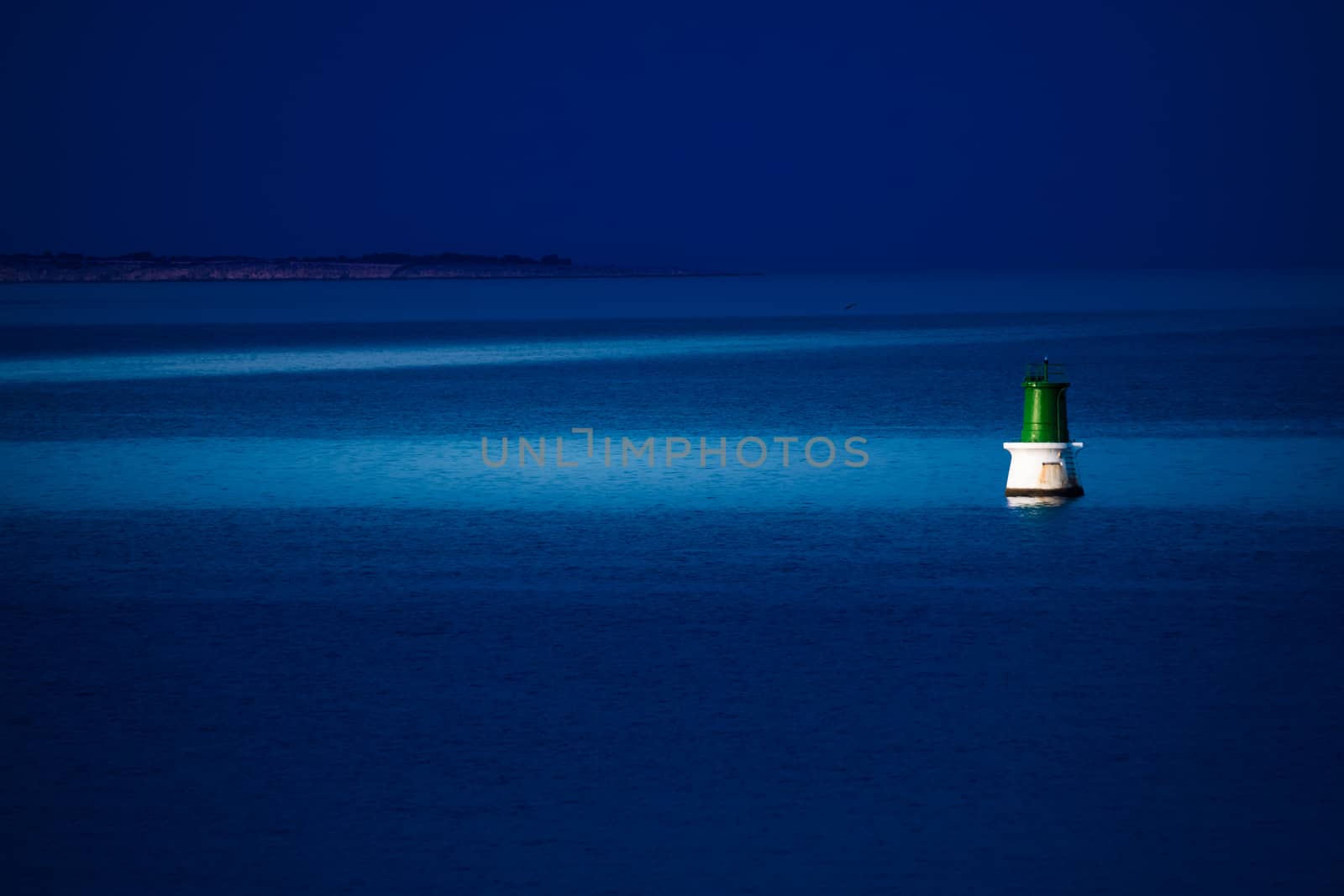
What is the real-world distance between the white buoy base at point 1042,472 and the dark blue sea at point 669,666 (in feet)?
0.84

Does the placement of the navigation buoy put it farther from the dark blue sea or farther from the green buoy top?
the dark blue sea

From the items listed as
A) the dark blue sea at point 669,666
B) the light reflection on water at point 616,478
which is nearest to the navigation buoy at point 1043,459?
the light reflection on water at point 616,478

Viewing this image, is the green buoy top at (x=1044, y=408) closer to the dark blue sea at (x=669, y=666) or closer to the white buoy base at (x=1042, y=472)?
the white buoy base at (x=1042, y=472)

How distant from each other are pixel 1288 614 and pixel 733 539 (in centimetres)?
333

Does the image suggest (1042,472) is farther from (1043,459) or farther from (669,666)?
(669,666)

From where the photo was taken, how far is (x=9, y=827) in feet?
18.1

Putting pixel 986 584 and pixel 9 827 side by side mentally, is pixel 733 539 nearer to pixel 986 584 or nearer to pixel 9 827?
pixel 986 584

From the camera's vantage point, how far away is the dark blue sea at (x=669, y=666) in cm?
527

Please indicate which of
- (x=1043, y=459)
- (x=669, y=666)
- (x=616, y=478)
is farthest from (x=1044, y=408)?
(x=669, y=666)

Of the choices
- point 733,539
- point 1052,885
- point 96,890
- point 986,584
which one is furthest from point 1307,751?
point 733,539

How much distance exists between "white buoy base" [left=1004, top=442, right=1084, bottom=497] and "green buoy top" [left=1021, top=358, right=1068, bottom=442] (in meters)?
0.12

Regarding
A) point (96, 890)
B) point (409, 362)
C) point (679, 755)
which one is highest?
point (409, 362)

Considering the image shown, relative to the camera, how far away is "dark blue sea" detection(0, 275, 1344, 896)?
17.3 feet

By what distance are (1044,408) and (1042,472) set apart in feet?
2.95
